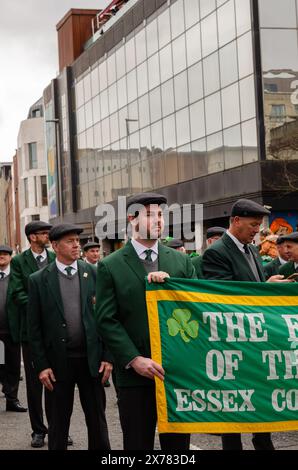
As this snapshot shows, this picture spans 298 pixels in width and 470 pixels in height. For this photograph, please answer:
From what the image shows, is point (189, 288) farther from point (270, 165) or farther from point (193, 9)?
point (193, 9)

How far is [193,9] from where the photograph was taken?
1259 inches

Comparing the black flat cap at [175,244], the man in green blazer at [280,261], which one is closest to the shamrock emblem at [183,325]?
the man in green blazer at [280,261]

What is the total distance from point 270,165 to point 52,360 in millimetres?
21991

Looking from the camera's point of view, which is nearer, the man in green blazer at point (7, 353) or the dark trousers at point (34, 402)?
the dark trousers at point (34, 402)

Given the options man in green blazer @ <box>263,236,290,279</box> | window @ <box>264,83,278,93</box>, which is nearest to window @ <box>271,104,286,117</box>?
window @ <box>264,83,278,93</box>

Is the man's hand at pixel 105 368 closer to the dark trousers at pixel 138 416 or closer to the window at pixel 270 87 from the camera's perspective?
the dark trousers at pixel 138 416

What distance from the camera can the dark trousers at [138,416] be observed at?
503cm

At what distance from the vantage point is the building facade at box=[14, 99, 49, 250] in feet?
257

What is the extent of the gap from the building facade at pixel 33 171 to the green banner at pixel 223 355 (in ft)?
236

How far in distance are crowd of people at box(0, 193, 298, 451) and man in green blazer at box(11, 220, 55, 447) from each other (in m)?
0.01

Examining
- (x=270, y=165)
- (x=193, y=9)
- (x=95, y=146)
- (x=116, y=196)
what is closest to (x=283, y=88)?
(x=270, y=165)

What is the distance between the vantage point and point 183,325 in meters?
5.33

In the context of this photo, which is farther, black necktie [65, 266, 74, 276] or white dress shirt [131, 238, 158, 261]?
black necktie [65, 266, 74, 276]

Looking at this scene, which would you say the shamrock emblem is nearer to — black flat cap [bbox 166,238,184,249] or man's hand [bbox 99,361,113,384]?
man's hand [bbox 99,361,113,384]
